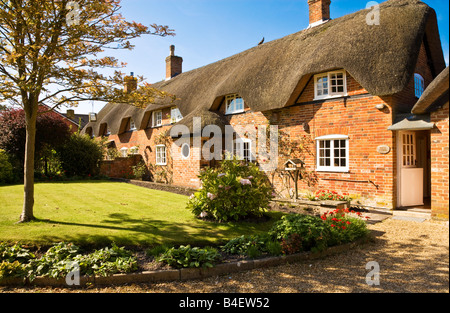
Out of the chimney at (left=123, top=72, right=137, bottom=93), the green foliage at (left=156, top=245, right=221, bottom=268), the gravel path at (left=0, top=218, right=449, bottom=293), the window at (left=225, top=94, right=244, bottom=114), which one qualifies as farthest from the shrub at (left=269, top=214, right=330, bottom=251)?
the window at (left=225, top=94, right=244, bottom=114)

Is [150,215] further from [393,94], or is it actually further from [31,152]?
[393,94]

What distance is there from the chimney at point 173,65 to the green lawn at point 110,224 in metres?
15.7

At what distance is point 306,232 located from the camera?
5.38 m

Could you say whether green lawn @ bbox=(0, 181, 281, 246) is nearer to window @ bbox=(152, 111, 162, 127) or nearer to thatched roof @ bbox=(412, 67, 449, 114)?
thatched roof @ bbox=(412, 67, 449, 114)

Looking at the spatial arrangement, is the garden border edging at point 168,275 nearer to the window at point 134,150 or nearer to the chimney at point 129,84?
the chimney at point 129,84

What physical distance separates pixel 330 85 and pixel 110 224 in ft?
26.5

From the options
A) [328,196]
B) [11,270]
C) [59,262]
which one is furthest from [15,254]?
[328,196]

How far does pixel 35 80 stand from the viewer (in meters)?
6.46

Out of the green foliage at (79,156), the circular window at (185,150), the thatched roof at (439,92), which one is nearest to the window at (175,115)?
the circular window at (185,150)

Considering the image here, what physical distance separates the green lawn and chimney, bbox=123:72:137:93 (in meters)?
3.18

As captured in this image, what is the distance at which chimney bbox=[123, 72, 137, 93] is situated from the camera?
7.18m
